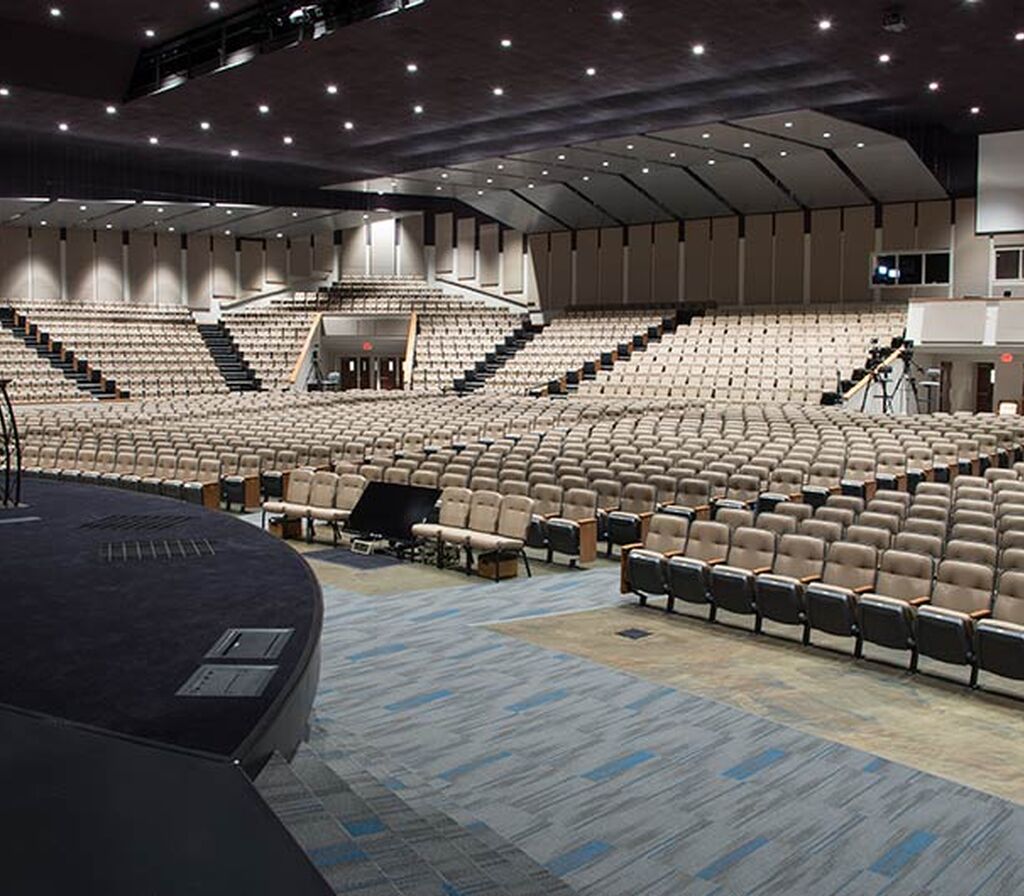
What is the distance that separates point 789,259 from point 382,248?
14.3 metres

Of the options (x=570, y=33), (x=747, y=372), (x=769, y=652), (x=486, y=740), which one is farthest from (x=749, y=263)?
(x=486, y=740)

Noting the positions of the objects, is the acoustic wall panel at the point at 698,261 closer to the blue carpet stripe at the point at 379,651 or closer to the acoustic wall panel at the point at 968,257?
the acoustic wall panel at the point at 968,257

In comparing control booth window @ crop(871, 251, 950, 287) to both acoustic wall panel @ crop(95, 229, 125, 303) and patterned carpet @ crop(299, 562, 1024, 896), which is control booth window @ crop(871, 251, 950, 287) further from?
patterned carpet @ crop(299, 562, 1024, 896)

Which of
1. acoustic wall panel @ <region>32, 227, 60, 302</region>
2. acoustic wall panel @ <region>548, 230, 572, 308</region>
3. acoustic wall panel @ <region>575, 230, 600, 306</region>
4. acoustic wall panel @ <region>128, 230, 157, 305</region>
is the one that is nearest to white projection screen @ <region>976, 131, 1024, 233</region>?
acoustic wall panel @ <region>575, 230, 600, 306</region>

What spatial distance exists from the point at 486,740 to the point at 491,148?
2107cm

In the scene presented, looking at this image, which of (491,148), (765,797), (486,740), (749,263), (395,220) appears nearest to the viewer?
(765,797)

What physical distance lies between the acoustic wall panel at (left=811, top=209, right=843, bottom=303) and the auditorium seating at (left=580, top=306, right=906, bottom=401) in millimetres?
1177

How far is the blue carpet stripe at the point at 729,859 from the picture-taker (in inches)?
161

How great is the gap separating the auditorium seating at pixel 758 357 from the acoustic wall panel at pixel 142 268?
1514 centimetres

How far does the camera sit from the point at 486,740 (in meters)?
5.53

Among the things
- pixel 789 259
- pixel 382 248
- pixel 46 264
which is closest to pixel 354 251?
pixel 382 248

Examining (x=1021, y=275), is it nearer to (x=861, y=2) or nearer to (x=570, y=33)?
(x=861, y=2)

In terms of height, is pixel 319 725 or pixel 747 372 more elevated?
pixel 747 372

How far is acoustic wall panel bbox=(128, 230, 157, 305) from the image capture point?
33625 millimetres
